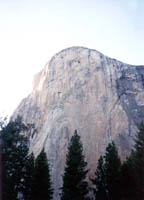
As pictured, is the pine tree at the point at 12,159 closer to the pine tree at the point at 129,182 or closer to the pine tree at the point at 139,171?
the pine tree at the point at 129,182

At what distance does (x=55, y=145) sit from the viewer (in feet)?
116

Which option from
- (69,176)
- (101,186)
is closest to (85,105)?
(101,186)

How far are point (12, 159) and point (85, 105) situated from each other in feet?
71.4

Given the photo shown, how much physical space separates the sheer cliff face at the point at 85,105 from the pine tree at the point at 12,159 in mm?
10413

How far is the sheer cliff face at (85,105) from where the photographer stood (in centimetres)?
3474

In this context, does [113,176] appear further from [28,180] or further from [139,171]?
[28,180]

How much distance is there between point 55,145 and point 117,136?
33.9 feet


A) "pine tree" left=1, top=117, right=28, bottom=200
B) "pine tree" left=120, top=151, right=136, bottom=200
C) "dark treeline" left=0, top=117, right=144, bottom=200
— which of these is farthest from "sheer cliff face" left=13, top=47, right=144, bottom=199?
"pine tree" left=120, top=151, right=136, bottom=200

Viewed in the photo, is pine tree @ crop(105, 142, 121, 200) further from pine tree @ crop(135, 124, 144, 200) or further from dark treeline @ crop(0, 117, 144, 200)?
pine tree @ crop(135, 124, 144, 200)

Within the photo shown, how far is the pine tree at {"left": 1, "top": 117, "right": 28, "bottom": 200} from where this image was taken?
1925 cm

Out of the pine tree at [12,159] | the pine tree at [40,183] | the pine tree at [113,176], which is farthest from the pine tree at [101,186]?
the pine tree at [12,159]

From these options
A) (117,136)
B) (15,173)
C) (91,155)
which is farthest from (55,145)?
(15,173)

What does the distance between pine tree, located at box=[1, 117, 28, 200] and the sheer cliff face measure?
10.4 m

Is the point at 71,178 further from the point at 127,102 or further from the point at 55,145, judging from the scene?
the point at 127,102
